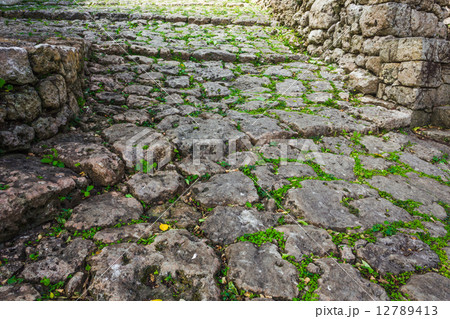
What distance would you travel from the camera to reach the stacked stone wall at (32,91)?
198 cm

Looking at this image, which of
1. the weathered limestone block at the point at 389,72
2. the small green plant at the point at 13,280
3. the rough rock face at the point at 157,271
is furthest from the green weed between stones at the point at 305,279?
the weathered limestone block at the point at 389,72

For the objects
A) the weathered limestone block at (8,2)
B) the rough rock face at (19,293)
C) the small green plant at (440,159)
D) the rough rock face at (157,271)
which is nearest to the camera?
the rough rock face at (19,293)

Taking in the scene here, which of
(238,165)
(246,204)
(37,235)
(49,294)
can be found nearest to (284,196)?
(246,204)

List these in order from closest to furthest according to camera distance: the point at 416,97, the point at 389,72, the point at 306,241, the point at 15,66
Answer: the point at 306,241
the point at 15,66
the point at 416,97
the point at 389,72

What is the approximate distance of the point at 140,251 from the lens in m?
1.61

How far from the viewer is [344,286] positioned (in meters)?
1.48

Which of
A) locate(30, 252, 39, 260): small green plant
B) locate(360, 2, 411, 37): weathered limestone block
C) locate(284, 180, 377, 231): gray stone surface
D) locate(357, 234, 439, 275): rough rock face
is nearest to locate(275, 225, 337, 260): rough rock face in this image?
locate(284, 180, 377, 231): gray stone surface

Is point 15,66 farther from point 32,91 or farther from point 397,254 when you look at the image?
point 397,254

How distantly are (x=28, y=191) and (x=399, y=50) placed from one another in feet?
17.4

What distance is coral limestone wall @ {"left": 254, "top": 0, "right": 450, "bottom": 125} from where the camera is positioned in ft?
11.4

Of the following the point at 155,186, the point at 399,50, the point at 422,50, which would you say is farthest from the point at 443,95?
the point at 155,186

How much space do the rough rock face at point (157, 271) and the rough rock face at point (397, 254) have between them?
1.22 meters

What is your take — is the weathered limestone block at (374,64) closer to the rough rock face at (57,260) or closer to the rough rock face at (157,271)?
the rough rock face at (157,271)

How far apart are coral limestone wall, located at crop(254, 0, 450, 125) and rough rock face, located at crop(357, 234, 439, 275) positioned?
106 inches
